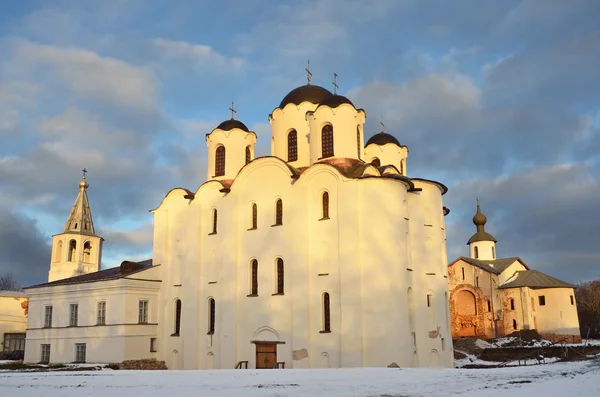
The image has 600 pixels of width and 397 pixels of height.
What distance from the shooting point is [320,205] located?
26625 millimetres

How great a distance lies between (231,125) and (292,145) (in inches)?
180

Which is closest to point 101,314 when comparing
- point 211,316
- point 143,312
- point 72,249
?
point 143,312

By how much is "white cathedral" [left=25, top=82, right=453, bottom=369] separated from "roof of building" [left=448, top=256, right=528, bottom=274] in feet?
60.0

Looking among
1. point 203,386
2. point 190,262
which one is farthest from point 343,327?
point 203,386

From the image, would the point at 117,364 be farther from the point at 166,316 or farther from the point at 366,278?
the point at 366,278

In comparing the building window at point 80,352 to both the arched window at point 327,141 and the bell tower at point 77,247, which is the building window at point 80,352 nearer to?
the bell tower at point 77,247

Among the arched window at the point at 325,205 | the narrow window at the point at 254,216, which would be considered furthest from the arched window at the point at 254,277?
the arched window at the point at 325,205

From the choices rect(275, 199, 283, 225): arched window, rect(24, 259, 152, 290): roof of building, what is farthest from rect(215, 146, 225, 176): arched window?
rect(24, 259, 152, 290): roof of building

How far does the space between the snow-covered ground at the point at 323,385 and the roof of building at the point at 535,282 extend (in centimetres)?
3375

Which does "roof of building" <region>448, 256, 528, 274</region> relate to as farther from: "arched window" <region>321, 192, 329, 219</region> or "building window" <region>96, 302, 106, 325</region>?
"building window" <region>96, 302, 106, 325</region>

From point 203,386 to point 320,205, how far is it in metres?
14.4

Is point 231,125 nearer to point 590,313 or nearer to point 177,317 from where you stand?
point 177,317

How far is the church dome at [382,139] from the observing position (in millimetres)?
34406

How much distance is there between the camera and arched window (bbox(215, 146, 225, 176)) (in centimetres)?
3322
